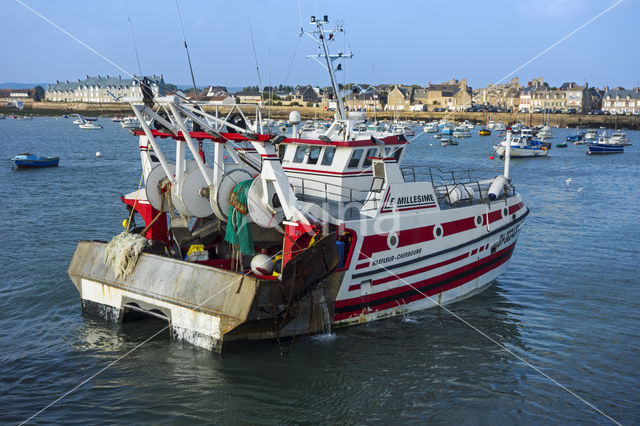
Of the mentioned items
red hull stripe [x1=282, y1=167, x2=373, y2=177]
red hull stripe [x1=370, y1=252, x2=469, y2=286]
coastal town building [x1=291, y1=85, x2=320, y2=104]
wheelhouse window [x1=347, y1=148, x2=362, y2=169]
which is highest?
coastal town building [x1=291, y1=85, x2=320, y2=104]

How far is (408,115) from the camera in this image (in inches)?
6068

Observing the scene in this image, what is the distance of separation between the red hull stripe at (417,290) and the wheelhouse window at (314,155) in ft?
13.7

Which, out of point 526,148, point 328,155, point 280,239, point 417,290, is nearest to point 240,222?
point 280,239

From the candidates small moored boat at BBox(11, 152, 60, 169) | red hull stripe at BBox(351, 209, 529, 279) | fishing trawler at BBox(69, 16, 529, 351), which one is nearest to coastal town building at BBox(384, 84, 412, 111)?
small moored boat at BBox(11, 152, 60, 169)

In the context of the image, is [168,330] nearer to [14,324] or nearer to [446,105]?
[14,324]

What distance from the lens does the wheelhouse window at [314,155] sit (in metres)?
15.3

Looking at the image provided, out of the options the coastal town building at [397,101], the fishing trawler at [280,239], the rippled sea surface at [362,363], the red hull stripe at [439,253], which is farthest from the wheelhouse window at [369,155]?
the coastal town building at [397,101]

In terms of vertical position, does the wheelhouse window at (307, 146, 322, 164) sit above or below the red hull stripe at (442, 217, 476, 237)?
above

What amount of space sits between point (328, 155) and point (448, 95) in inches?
6695

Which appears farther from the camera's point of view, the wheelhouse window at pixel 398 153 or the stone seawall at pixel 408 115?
the stone seawall at pixel 408 115

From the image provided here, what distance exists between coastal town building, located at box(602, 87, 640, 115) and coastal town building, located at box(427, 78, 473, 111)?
1511 inches

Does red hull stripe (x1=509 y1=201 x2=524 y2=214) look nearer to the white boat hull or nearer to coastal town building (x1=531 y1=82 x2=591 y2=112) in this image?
the white boat hull

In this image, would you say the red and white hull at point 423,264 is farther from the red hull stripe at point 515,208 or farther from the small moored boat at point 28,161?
the small moored boat at point 28,161

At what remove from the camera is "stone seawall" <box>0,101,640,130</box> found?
420 feet
